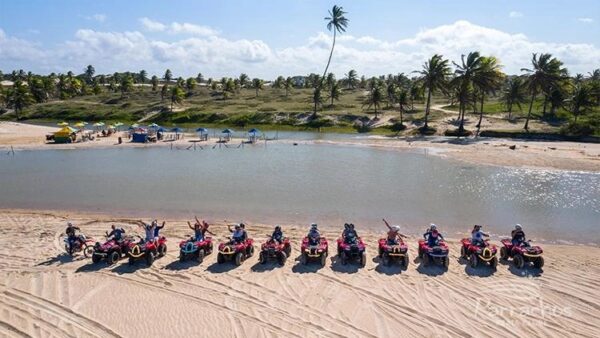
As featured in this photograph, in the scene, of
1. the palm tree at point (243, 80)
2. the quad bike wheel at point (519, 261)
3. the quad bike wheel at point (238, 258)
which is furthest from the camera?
the palm tree at point (243, 80)

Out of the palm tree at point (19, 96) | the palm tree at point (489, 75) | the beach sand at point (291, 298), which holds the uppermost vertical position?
the palm tree at point (489, 75)

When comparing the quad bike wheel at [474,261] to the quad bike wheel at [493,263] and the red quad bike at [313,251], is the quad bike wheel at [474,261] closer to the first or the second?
the quad bike wheel at [493,263]

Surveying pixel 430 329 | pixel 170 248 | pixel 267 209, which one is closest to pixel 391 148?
pixel 267 209

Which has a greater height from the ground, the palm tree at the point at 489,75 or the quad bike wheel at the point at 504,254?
the palm tree at the point at 489,75

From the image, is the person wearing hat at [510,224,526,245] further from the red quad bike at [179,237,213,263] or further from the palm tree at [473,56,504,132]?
the palm tree at [473,56,504,132]

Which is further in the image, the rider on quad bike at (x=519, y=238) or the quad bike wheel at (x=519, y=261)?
the rider on quad bike at (x=519, y=238)

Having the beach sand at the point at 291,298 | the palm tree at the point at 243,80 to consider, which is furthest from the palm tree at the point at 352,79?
the beach sand at the point at 291,298

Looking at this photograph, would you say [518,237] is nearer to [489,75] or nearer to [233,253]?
[233,253]
